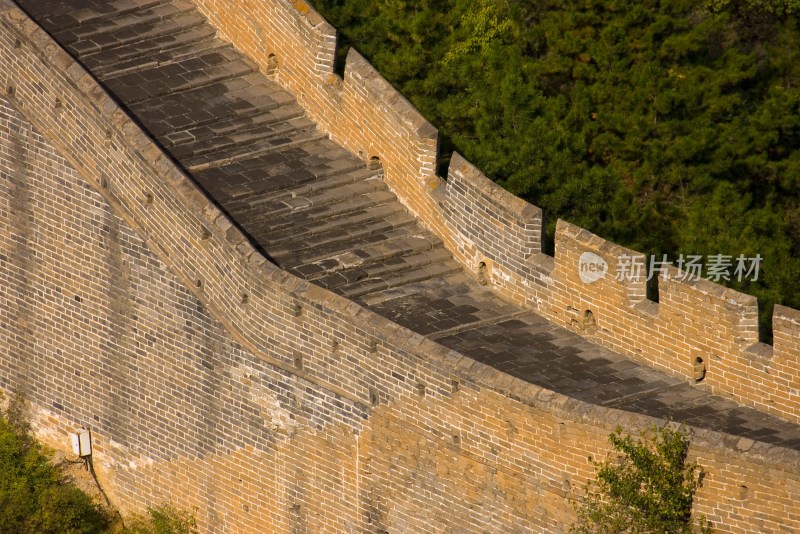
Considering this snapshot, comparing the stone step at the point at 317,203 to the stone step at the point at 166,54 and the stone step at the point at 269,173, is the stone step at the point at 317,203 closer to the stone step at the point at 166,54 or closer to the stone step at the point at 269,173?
the stone step at the point at 269,173

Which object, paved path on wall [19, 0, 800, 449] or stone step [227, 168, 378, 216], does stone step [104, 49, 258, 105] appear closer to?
paved path on wall [19, 0, 800, 449]

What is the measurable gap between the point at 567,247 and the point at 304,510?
4076 millimetres

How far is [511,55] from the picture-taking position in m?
28.6

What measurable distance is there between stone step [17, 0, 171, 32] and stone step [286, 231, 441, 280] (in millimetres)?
4997

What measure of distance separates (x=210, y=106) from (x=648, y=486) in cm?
841

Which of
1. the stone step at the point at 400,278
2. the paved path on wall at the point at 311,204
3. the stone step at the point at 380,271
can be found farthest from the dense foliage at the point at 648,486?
the stone step at the point at 380,271

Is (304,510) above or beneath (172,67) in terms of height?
beneath

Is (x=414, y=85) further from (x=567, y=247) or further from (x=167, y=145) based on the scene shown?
(x=567, y=247)

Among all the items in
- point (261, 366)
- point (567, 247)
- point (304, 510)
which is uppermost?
point (567, 247)

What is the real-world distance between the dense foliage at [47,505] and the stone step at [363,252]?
340 cm

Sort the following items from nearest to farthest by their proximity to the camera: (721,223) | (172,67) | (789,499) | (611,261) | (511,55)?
(789,499) < (611,261) < (172,67) < (721,223) < (511,55)

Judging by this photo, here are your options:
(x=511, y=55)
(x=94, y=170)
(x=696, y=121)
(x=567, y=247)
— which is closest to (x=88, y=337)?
(x=94, y=170)

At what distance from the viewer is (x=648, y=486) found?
1811 cm

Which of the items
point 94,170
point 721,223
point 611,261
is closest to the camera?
point 611,261
